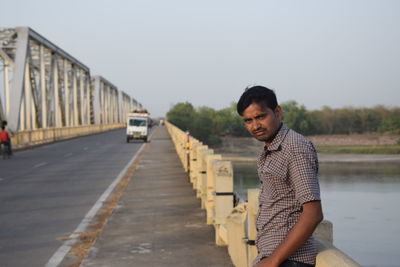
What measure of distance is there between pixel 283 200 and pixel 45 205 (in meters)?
9.48

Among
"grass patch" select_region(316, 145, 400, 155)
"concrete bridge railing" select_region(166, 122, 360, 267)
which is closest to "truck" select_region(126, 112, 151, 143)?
"concrete bridge railing" select_region(166, 122, 360, 267)

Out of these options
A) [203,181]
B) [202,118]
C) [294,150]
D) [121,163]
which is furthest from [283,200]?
[202,118]

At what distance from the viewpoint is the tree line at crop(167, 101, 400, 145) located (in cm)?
11688

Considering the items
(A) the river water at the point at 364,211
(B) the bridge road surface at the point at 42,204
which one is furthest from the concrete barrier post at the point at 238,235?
(A) the river water at the point at 364,211

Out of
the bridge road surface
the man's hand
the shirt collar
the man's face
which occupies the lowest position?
the bridge road surface

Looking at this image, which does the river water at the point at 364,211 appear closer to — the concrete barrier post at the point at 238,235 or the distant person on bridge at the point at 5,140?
the distant person on bridge at the point at 5,140

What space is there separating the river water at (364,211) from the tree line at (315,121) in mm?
35085

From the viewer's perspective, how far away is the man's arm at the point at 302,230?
2.42 m

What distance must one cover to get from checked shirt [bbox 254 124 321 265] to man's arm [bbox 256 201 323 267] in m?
0.04

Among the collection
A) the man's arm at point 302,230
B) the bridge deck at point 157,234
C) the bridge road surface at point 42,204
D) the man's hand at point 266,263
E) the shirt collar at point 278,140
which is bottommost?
the bridge road surface at point 42,204

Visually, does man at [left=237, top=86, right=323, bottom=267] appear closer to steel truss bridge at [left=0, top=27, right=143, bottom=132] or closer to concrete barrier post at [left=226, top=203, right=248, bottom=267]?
concrete barrier post at [left=226, top=203, right=248, bottom=267]

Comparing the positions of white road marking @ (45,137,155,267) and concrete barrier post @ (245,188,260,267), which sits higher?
concrete barrier post @ (245,188,260,267)

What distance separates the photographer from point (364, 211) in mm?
44156

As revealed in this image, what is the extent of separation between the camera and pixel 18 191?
13.7 meters
